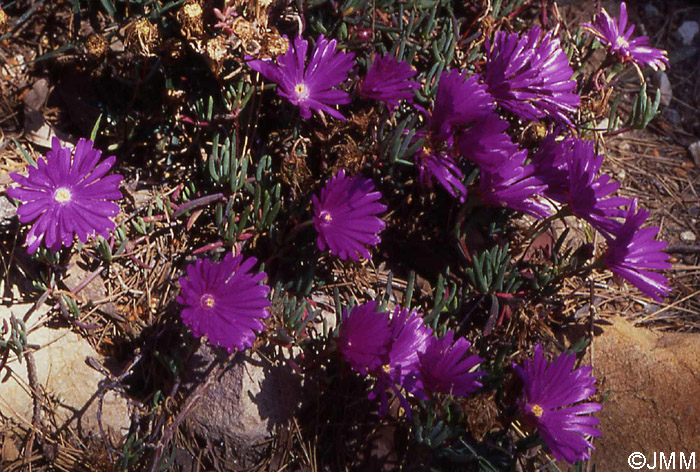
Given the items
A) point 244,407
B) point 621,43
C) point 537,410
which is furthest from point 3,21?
point 621,43

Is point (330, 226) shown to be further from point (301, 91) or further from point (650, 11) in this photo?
point (650, 11)

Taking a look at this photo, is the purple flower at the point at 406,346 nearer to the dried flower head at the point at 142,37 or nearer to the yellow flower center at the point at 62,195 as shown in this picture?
the yellow flower center at the point at 62,195

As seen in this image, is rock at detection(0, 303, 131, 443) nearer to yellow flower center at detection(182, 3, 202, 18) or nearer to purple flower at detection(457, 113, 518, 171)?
yellow flower center at detection(182, 3, 202, 18)

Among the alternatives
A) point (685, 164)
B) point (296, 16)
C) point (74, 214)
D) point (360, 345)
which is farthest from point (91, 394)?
point (685, 164)

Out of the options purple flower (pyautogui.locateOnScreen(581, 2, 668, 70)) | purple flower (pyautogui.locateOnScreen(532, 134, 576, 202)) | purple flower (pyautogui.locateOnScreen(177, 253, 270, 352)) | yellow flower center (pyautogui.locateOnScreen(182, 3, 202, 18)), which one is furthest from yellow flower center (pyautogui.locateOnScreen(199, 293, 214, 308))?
purple flower (pyautogui.locateOnScreen(581, 2, 668, 70))

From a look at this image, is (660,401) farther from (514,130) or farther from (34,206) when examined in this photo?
(34,206)

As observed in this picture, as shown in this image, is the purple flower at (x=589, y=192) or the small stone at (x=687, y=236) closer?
the purple flower at (x=589, y=192)

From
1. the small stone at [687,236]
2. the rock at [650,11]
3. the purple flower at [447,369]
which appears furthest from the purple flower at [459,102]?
the rock at [650,11]
